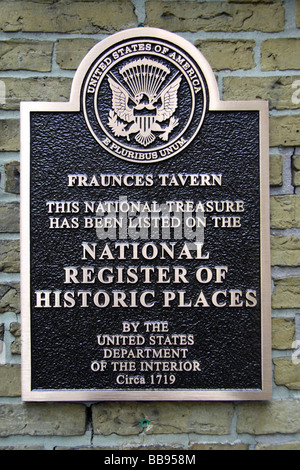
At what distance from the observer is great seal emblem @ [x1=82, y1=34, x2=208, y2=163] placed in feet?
5.57

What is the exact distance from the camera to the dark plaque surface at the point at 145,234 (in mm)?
1678

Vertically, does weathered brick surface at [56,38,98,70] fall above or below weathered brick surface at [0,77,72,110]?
above

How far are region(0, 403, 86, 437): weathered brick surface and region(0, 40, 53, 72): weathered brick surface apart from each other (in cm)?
145

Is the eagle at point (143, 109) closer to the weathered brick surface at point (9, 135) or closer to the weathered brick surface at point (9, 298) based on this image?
the weathered brick surface at point (9, 135)

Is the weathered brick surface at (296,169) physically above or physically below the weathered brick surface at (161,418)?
above

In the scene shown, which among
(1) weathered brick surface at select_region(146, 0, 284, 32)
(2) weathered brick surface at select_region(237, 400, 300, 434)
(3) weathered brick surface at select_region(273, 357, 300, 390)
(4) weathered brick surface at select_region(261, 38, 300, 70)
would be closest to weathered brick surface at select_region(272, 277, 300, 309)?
(3) weathered brick surface at select_region(273, 357, 300, 390)

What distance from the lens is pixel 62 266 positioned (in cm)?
169

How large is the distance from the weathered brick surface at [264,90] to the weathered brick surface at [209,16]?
0.22 m

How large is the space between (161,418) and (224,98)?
4.57ft

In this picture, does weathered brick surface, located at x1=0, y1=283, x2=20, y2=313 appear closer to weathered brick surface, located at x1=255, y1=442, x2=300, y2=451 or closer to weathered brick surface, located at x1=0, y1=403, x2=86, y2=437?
weathered brick surface, located at x1=0, y1=403, x2=86, y2=437

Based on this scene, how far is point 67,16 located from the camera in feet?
5.75

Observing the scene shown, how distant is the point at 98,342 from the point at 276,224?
91cm

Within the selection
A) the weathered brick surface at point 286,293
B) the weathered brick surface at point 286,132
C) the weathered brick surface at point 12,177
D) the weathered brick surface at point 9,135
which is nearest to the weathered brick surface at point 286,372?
the weathered brick surface at point 286,293
